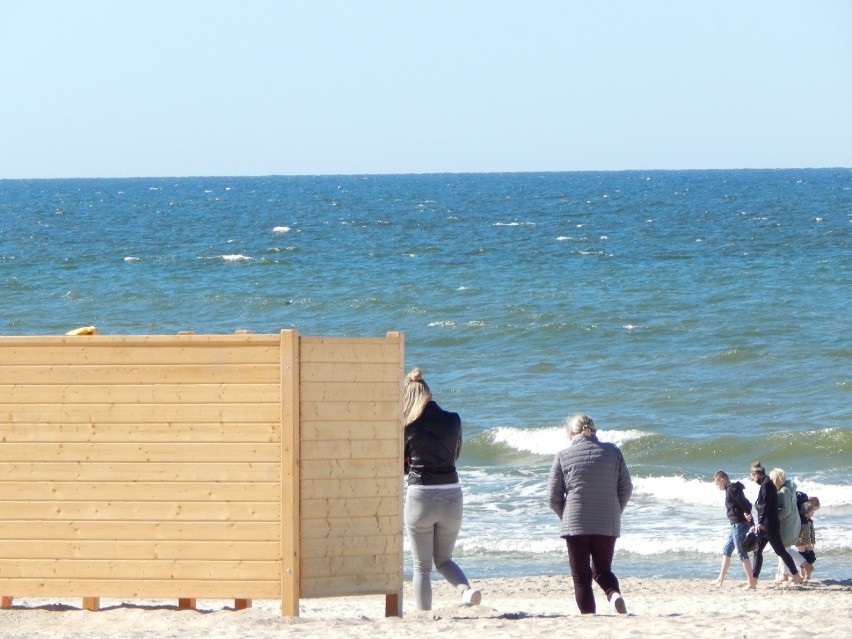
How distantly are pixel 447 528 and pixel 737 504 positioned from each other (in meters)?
3.91

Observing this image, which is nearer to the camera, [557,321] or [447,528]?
[447,528]

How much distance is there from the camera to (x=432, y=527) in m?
6.93

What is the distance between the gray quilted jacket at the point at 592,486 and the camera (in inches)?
268

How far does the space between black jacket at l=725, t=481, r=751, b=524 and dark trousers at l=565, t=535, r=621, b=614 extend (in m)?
3.22

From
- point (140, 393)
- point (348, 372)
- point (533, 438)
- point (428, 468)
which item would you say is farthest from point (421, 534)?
point (533, 438)

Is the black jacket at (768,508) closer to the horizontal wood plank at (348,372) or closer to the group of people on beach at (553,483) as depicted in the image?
the group of people on beach at (553,483)

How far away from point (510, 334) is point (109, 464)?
2005cm

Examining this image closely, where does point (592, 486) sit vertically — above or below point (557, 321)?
below

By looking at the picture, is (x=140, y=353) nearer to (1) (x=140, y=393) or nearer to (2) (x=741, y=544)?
(1) (x=140, y=393)

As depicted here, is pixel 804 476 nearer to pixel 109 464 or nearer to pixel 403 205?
pixel 109 464

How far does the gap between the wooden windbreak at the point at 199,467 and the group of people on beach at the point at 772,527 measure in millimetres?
4101

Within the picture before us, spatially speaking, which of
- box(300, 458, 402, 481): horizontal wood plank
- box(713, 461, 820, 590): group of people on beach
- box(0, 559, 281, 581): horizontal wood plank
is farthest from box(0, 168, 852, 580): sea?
box(0, 559, 281, 581): horizontal wood plank

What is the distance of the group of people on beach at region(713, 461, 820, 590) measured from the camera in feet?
32.1

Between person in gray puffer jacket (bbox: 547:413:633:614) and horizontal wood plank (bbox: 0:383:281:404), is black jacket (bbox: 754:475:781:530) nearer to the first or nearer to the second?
person in gray puffer jacket (bbox: 547:413:633:614)
